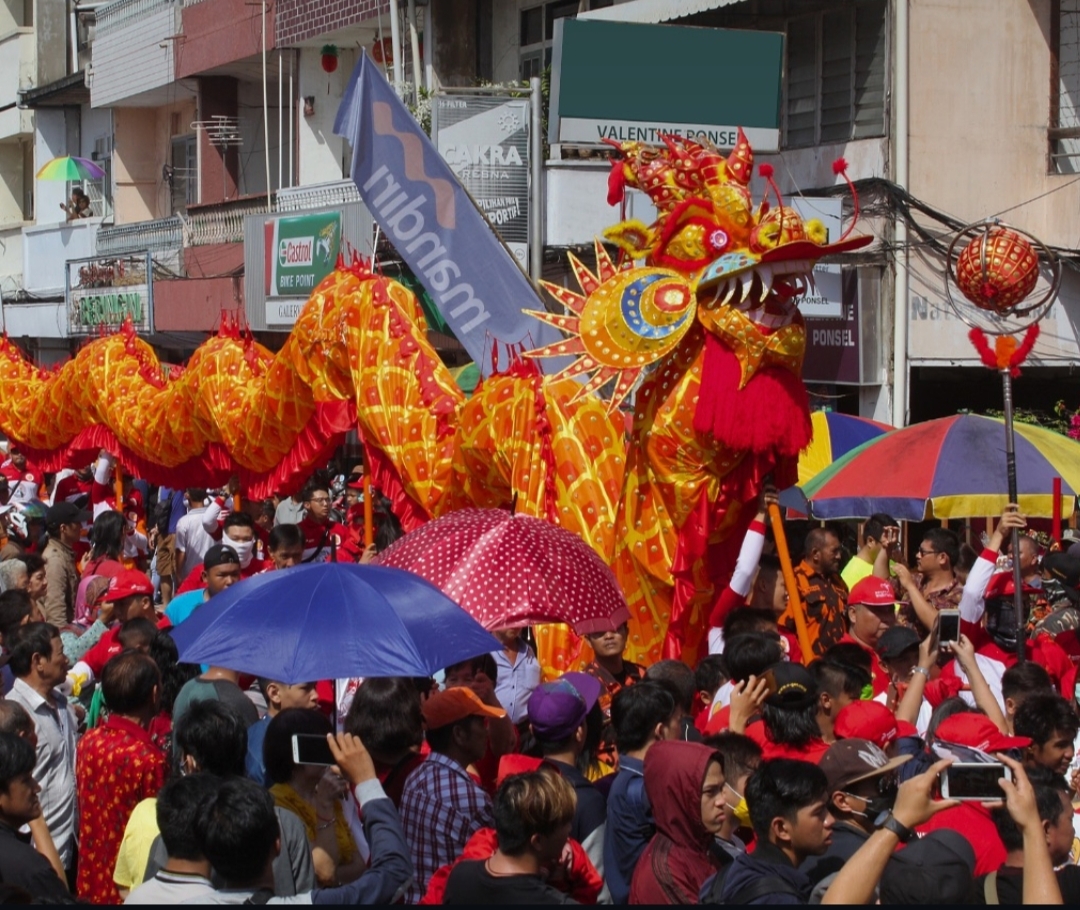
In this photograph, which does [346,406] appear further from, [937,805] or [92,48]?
[92,48]

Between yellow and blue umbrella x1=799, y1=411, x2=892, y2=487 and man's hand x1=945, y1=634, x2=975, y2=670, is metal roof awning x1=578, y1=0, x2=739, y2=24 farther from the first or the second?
man's hand x1=945, y1=634, x2=975, y2=670

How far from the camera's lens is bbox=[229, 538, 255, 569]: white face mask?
29.7 ft

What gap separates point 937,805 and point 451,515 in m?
3.13

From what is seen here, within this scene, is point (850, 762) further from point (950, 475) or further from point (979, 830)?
point (950, 475)

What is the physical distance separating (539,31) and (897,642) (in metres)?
10.7

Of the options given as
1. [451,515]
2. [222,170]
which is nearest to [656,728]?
[451,515]

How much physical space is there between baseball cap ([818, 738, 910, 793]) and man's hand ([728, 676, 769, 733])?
0.75 metres

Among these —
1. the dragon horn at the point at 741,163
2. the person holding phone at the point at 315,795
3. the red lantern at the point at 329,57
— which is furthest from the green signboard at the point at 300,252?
the person holding phone at the point at 315,795

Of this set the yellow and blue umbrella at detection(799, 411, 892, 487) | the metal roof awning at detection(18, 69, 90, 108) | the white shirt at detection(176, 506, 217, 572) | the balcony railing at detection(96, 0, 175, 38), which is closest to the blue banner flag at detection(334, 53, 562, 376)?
the white shirt at detection(176, 506, 217, 572)

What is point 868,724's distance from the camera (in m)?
4.50

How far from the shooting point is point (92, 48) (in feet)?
75.8

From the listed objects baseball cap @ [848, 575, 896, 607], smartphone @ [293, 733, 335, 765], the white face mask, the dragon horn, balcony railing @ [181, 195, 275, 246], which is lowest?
the white face mask

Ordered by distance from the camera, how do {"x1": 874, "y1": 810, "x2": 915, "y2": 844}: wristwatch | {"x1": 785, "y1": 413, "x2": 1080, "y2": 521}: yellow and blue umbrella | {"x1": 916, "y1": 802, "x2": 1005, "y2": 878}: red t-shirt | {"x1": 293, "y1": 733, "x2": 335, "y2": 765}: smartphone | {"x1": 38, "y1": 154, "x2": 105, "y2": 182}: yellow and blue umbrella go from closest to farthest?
{"x1": 874, "y1": 810, "x2": 915, "y2": 844}: wristwatch, {"x1": 916, "y1": 802, "x2": 1005, "y2": 878}: red t-shirt, {"x1": 293, "y1": 733, "x2": 335, "y2": 765}: smartphone, {"x1": 785, "y1": 413, "x2": 1080, "y2": 521}: yellow and blue umbrella, {"x1": 38, "y1": 154, "x2": 105, "y2": 182}: yellow and blue umbrella

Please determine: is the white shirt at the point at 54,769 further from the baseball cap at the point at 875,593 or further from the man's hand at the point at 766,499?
the baseball cap at the point at 875,593
